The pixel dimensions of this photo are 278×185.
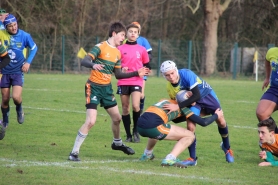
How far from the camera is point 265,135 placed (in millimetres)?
7867

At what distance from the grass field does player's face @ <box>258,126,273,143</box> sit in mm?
389

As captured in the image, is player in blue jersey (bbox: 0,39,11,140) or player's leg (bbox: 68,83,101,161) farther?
player in blue jersey (bbox: 0,39,11,140)

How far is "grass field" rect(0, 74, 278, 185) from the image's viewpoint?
6730mm

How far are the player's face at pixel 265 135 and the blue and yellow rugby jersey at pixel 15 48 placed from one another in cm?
481

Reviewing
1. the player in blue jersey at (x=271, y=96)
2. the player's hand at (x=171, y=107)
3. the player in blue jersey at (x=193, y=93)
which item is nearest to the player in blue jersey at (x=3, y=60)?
the player in blue jersey at (x=193, y=93)

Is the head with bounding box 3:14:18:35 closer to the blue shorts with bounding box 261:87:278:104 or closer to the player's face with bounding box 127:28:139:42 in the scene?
the player's face with bounding box 127:28:139:42

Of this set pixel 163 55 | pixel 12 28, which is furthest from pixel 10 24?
pixel 163 55

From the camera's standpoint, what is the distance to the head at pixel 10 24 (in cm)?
1036

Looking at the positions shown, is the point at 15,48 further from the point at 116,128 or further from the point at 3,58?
the point at 116,128

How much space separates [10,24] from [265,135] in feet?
17.1

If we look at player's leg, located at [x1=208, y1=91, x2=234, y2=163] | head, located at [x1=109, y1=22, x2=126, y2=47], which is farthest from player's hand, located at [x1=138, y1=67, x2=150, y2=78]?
player's leg, located at [x1=208, y1=91, x2=234, y2=163]

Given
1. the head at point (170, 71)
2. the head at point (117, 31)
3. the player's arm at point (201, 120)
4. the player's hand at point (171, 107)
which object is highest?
the head at point (117, 31)

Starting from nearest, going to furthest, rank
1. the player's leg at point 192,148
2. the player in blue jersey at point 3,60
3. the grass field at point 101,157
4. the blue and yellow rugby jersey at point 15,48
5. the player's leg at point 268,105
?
the grass field at point 101,157 → the player's leg at point 192,148 → the player's leg at point 268,105 → the player in blue jersey at point 3,60 → the blue and yellow rugby jersey at point 15,48

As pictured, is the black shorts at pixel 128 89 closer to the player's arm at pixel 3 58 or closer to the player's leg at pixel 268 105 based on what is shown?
the player's arm at pixel 3 58
